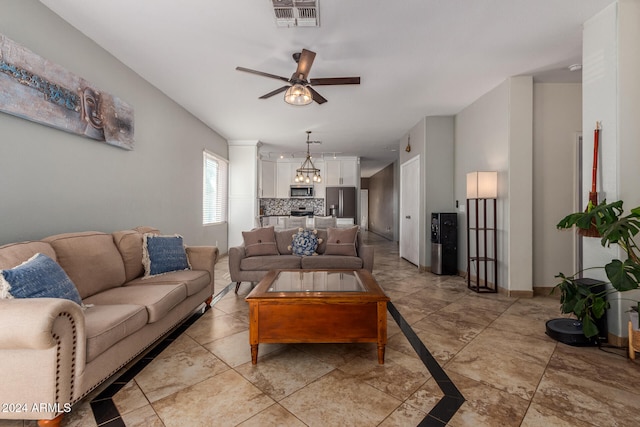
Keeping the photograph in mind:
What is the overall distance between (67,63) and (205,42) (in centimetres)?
119

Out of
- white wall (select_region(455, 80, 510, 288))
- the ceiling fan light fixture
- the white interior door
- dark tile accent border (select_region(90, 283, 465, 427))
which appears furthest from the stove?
dark tile accent border (select_region(90, 283, 465, 427))

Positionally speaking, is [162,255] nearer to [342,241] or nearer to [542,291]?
[342,241]

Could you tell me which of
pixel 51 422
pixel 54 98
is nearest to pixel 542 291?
pixel 51 422

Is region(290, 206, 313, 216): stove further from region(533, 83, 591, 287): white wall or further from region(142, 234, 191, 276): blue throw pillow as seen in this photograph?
region(533, 83, 591, 287): white wall

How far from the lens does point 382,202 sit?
453 inches

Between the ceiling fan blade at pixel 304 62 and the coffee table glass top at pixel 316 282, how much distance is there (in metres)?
1.94

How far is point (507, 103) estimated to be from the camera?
357cm

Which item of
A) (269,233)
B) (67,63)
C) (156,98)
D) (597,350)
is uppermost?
(156,98)

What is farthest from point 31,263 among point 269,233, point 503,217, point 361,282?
point 503,217

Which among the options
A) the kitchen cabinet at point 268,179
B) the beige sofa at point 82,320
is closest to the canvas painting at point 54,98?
the beige sofa at point 82,320

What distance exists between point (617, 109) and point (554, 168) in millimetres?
1471

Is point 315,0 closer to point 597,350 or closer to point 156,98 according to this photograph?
point 156,98

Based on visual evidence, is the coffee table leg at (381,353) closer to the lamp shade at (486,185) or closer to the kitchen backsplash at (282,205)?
the lamp shade at (486,185)

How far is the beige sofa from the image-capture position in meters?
1.31
